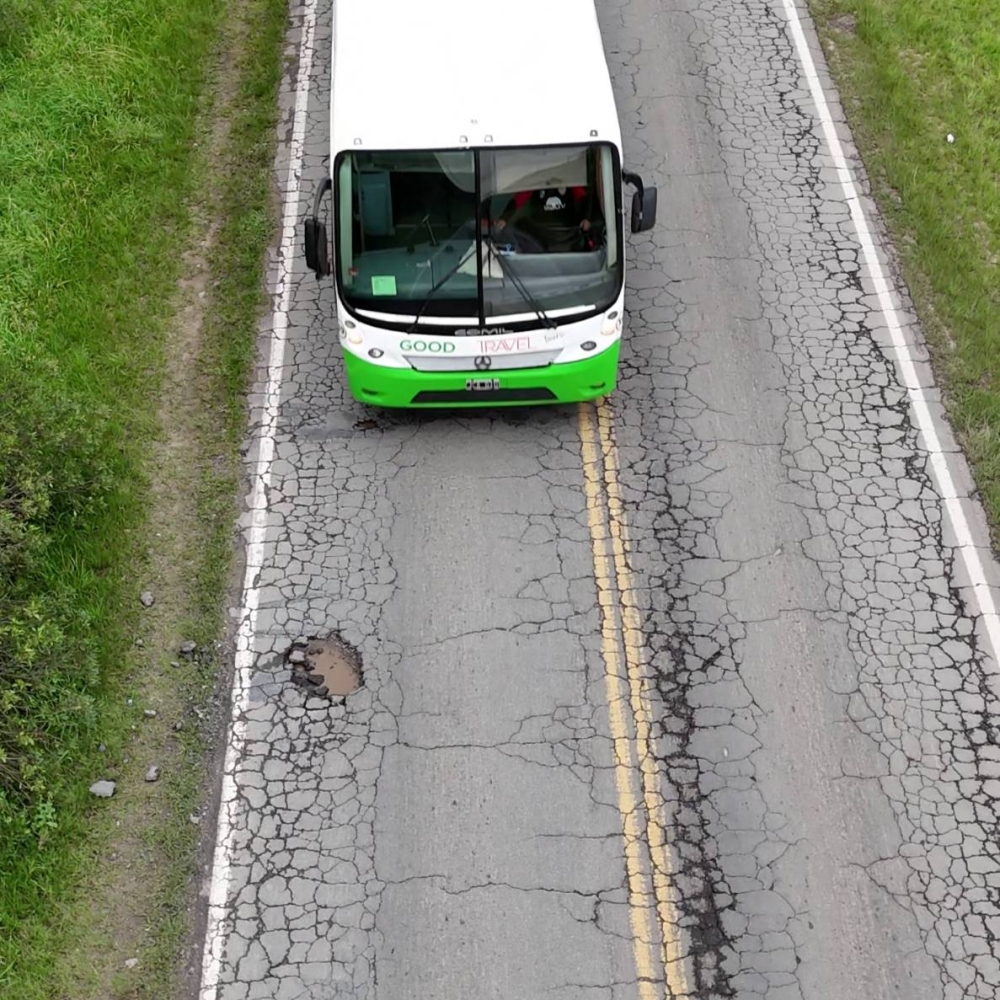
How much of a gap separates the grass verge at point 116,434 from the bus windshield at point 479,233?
2168 mm

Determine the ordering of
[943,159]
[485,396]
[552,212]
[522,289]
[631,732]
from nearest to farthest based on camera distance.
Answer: [631,732] < [552,212] < [522,289] < [485,396] < [943,159]

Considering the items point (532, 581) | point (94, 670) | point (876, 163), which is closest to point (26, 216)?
point (94, 670)

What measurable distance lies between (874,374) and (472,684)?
474 cm

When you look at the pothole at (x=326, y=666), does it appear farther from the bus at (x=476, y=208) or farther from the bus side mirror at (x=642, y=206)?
the bus side mirror at (x=642, y=206)

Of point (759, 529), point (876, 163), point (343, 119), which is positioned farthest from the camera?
point (876, 163)

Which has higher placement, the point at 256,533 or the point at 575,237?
the point at 575,237


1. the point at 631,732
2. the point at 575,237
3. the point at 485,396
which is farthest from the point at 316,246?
the point at 631,732

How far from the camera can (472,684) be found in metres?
8.92

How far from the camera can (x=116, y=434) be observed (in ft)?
33.4

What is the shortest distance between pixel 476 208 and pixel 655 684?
3.76 m

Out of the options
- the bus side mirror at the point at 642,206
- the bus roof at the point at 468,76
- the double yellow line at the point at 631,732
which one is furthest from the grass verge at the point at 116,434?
the bus side mirror at the point at 642,206

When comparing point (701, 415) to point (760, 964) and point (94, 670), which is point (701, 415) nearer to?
point (760, 964)

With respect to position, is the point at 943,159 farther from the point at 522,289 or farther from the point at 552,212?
the point at 522,289

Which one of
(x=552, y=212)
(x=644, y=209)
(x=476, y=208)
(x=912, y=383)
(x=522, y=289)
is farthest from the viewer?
(x=912, y=383)
